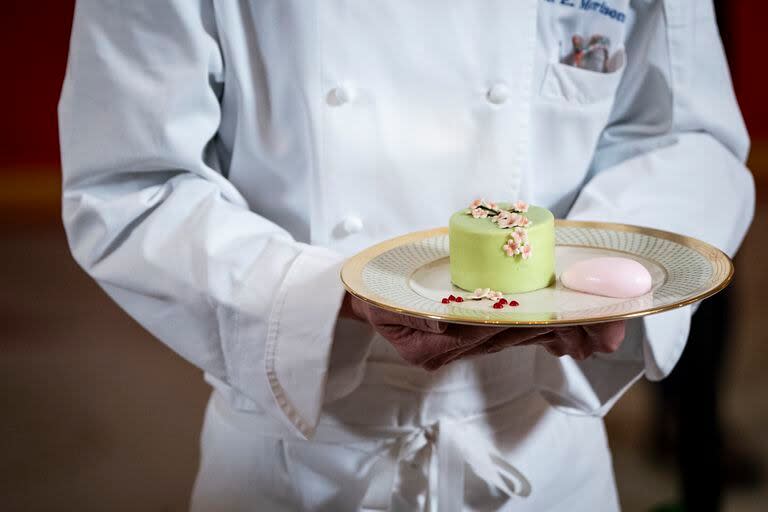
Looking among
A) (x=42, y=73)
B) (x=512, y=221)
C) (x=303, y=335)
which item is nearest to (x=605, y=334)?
(x=512, y=221)

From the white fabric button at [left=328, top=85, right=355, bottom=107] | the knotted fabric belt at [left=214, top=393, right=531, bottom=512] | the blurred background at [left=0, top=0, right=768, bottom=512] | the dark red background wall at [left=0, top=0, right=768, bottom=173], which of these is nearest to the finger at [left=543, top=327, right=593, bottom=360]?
the knotted fabric belt at [left=214, top=393, right=531, bottom=512]

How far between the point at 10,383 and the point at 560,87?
292 centimetres

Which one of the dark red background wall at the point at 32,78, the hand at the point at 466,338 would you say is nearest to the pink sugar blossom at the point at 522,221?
the hand at the point at 466,338

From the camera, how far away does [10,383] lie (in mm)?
3400

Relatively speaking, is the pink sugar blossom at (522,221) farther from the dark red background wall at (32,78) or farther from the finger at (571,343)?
the dark red background wall at (32,78)

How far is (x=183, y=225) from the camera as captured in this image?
962mm

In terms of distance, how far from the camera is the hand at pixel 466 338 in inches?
31.2

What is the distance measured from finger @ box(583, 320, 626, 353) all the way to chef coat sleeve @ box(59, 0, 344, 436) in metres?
0.25

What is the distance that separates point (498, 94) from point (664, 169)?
0.26m

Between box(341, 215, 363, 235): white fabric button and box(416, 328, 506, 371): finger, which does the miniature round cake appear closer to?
box(416, 328, 506, 371): finger

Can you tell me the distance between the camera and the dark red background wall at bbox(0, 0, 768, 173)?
4.75m

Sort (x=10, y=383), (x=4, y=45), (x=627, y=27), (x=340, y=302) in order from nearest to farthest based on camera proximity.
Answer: (x=340, y=302)
(x=627, y=27)
(x=10, y=383)
(x=4, y=45)

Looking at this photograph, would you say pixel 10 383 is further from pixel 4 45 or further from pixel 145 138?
pixel 145 138

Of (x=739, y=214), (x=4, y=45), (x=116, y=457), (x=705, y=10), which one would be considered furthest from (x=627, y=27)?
(x=4, y=45)
